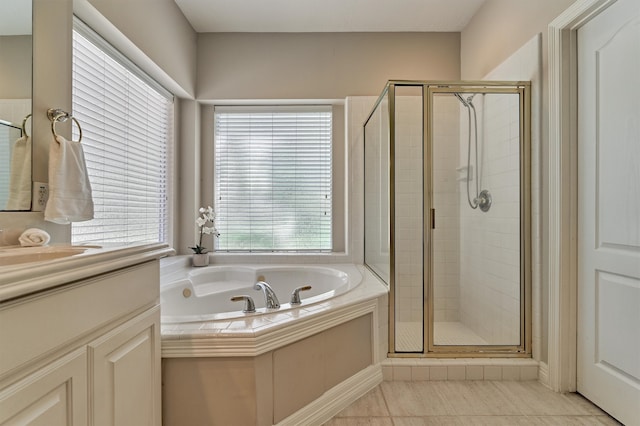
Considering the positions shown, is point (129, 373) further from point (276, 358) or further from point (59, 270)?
point (276, 358)

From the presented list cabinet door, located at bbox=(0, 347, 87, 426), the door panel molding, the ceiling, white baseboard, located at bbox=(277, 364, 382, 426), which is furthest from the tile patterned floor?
the ceiling

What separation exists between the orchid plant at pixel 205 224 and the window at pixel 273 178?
0.08 metres

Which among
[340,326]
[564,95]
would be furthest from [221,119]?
[564,95]

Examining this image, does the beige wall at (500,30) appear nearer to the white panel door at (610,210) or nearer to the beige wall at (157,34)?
the white panel door at (610,210)

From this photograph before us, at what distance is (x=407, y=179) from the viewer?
2145 mm

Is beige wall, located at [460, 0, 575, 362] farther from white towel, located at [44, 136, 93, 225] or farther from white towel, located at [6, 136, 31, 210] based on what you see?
white towel, located at [6, 136, 31, 210]

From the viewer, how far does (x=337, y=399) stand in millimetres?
1603

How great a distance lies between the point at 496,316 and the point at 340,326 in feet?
3.86

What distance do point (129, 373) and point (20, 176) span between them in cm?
90

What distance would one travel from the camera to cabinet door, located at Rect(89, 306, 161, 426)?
33.0 inches

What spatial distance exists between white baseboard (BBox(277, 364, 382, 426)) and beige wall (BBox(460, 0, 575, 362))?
40.1 inches

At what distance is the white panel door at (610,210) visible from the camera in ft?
4.70

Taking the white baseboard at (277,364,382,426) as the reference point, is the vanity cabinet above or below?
above

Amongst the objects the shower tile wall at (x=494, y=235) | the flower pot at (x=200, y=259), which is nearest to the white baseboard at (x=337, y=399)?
the shower tile wall at (x=494, y=235)
